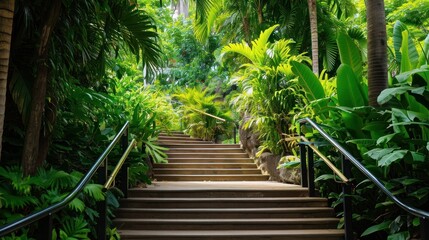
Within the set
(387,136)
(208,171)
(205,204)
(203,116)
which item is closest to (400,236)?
(387,136)

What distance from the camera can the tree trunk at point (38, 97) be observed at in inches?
118

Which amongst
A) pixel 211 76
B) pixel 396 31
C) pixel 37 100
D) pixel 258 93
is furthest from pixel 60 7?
pixel 211 76

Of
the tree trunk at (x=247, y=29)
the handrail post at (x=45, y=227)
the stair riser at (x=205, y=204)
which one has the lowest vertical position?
the stair riser at (x=205, y=204)

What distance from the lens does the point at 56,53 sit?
3.21 m

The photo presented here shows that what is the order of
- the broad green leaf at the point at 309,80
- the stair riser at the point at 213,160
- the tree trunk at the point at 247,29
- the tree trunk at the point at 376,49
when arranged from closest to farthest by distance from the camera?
the tree trunk at the point at 376,49, the broad green leaf at the point at 309,80, the stair riser at the point at 213,160, the tree trunk at the point at 247,29

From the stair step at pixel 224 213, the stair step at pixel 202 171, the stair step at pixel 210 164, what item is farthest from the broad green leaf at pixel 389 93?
the stair step at pixel 210 164

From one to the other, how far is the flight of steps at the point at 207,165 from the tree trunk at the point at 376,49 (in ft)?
11.4

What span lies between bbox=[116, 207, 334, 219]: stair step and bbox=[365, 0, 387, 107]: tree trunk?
4.14 feet

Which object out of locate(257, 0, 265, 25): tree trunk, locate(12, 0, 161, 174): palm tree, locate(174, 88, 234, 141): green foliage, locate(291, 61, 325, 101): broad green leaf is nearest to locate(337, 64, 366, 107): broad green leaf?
locate(291, 61, 325, 101): broad green leaf

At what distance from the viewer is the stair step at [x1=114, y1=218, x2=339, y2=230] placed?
4152 millimetres

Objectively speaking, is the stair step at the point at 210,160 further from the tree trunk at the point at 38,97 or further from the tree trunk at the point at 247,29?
the tree trunk at the point at 38,97

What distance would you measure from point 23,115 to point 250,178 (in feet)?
16.0

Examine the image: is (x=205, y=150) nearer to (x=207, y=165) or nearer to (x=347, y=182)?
(x=207, y=165)

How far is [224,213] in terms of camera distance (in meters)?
4.41
